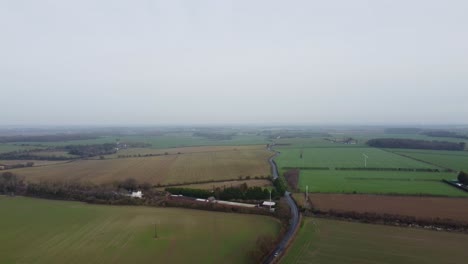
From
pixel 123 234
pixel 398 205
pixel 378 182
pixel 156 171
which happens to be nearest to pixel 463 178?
pixel 378 182

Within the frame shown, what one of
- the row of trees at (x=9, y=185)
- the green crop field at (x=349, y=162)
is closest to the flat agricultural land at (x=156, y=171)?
the row of trees at (x=9, y=185)

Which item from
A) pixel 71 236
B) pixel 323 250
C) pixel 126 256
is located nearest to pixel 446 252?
pixel 323 250

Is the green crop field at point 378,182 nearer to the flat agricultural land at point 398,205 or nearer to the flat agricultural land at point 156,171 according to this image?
the flat agricultural land at point 398,205

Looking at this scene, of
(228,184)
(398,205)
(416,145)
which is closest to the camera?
(398,205)

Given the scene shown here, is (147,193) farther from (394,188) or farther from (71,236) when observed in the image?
(394,188)

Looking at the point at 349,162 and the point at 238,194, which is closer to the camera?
the point at 238,194

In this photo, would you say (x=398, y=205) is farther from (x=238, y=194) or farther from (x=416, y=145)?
(x=416, y=145)
